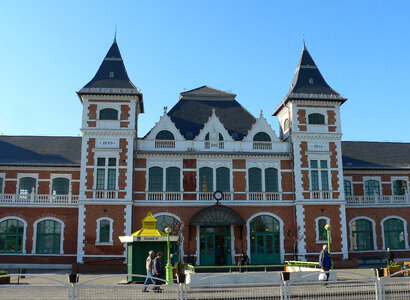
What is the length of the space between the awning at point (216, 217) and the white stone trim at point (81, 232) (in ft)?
25.0

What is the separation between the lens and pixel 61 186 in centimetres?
3484

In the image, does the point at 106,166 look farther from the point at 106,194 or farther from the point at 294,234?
the point at 294,234

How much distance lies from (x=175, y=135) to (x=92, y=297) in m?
22.3

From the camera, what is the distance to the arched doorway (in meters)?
30.9

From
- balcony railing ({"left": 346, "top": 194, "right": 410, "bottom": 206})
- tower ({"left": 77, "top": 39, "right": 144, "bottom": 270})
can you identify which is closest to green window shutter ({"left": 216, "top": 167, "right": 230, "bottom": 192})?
tower ({"left": 77, "top": 39, "right": 144, "bottom": 270})

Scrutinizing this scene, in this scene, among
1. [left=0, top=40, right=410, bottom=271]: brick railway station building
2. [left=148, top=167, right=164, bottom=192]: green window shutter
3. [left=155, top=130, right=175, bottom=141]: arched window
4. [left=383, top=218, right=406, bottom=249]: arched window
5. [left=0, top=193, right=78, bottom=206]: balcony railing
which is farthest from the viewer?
[left=383, top=218, right=406, bottom=249]: arched window

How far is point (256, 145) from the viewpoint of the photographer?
110ft

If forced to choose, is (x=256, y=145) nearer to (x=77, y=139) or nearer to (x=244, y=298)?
(x=77, y=139)

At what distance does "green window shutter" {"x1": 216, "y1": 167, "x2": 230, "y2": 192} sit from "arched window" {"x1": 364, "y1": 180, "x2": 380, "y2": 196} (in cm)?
1313

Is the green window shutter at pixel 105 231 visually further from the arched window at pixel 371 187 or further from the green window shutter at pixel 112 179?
the arched window at pixel 371 187

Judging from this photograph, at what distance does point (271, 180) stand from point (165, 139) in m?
8.72

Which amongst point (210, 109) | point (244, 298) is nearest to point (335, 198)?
point (210, 109)

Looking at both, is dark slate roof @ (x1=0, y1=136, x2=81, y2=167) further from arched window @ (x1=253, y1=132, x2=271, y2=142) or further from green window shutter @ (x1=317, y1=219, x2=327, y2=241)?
green window shutter @ (x1=317, y1=219, x2=327, y2=241)

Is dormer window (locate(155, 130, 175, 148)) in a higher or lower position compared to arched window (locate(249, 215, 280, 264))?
higher
